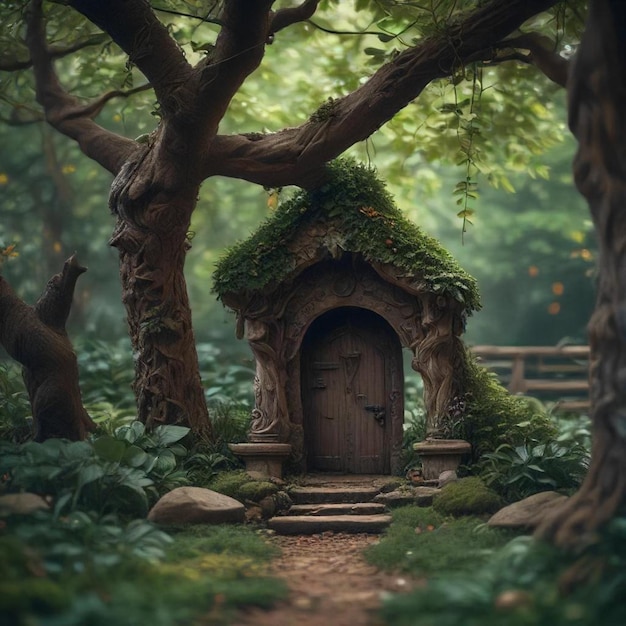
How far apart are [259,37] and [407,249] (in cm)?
311

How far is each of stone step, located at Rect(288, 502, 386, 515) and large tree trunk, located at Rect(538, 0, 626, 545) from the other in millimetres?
3214

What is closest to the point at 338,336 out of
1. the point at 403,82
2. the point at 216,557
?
the point at 403,82

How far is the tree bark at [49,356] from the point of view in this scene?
9.46 meters

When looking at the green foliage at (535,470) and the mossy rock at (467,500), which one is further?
the green foliage at (535,470)

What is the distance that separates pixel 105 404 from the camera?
14703 mm

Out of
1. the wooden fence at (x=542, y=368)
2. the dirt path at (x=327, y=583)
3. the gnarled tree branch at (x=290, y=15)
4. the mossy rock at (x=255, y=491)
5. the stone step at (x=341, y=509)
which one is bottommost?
the dirt path at (x=327, y=583)

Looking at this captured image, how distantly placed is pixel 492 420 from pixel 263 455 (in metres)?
2.93

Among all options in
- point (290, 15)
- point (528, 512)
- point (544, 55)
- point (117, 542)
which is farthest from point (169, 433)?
point (544, 55)

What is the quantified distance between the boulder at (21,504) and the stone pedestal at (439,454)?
4538 mm

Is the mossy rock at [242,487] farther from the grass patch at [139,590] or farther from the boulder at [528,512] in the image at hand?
the boulder at [528,512]

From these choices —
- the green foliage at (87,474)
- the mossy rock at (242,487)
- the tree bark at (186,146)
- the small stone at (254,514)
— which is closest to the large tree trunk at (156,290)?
the tree bark at (186,146)

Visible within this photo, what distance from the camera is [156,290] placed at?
10.3m

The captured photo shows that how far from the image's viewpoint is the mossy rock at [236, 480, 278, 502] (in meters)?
9.39

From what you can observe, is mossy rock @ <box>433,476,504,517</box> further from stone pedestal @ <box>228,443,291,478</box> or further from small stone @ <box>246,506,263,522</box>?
stone pedestal @ <box>228,443,291,478</box>
